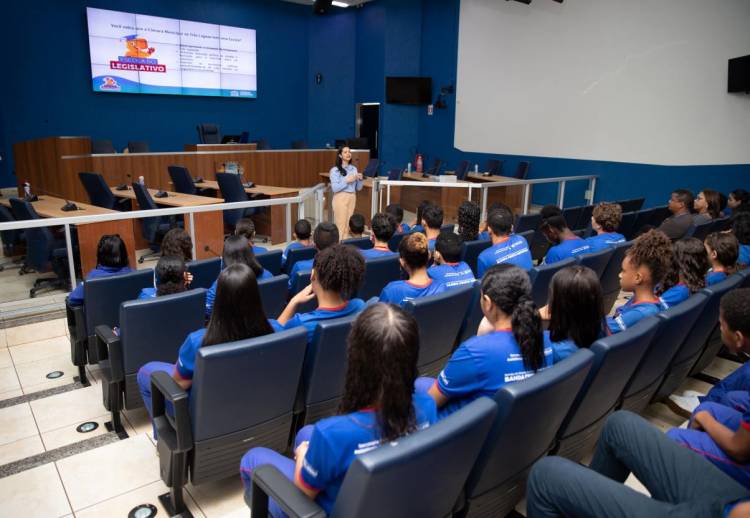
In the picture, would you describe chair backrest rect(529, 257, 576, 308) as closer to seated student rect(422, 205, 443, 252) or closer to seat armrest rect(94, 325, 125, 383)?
seated student rect(422, 205, 443, 252)

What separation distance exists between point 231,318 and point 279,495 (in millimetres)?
772

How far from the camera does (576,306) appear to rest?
1961 millimetres

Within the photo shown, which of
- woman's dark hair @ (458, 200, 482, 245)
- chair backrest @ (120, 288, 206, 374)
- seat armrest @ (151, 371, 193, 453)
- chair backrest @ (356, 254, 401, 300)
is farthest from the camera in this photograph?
woman's dark hair @ (458, 200, 482, 245)

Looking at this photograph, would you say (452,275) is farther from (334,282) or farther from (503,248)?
(334,282)

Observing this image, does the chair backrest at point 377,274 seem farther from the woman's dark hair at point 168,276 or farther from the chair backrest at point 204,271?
the woman's dark hair at point 168,276

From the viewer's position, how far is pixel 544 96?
9953 mm

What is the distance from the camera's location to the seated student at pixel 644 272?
93.2 inches

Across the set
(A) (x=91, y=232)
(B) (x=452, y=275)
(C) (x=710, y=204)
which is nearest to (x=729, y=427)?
(B) (x=452, y=275)

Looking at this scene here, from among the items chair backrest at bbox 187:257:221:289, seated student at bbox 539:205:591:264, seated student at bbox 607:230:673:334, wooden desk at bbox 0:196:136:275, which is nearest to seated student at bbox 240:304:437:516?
seated student at bbox 607:230:673:334

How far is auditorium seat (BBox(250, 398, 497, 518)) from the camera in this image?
1.11 m

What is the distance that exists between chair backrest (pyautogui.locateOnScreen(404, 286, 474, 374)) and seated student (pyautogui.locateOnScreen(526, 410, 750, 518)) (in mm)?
894

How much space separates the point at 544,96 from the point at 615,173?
216 cm

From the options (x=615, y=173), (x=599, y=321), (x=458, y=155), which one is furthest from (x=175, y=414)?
(x=458, y=155)

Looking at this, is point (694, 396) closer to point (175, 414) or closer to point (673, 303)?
point (673, 303)
